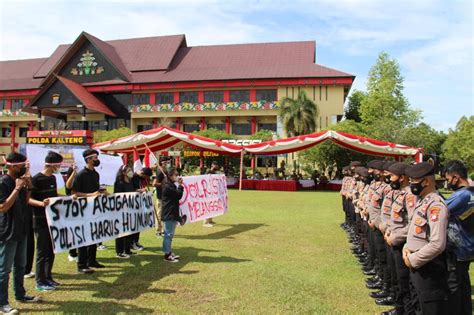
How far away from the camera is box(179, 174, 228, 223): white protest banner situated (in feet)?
33.7

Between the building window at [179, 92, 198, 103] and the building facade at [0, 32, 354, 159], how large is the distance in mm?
120

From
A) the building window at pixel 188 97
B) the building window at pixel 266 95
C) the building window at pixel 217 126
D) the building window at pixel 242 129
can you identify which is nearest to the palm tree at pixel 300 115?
the building window at pixel 266 95

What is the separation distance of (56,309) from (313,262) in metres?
4.36

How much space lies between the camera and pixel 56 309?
5.06m

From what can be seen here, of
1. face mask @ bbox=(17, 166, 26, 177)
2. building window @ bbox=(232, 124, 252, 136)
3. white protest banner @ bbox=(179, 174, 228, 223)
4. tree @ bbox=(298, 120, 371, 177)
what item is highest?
building window @ bbox=(232, 124, 252, 136)

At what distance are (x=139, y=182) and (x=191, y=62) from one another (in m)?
46.1

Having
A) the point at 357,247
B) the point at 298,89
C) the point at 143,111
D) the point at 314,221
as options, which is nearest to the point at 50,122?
the point at 143,111

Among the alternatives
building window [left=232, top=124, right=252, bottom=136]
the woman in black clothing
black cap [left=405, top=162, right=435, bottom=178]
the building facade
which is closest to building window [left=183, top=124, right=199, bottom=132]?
the building facade

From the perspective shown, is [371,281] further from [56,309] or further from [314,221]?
[314,221]

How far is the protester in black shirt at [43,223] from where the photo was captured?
579cm

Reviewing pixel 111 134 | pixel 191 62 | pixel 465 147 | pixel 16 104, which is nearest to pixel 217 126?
pixel 191 62

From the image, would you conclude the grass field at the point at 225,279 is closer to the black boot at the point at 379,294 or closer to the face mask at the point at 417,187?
A: the black boot at the point at 379,294

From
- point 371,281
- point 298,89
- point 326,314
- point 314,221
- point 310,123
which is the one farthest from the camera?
point 298,89

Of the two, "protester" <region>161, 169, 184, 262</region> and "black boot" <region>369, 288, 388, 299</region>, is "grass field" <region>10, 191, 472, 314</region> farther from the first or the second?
"protester" <region>161, 169, 184, 262</region>
